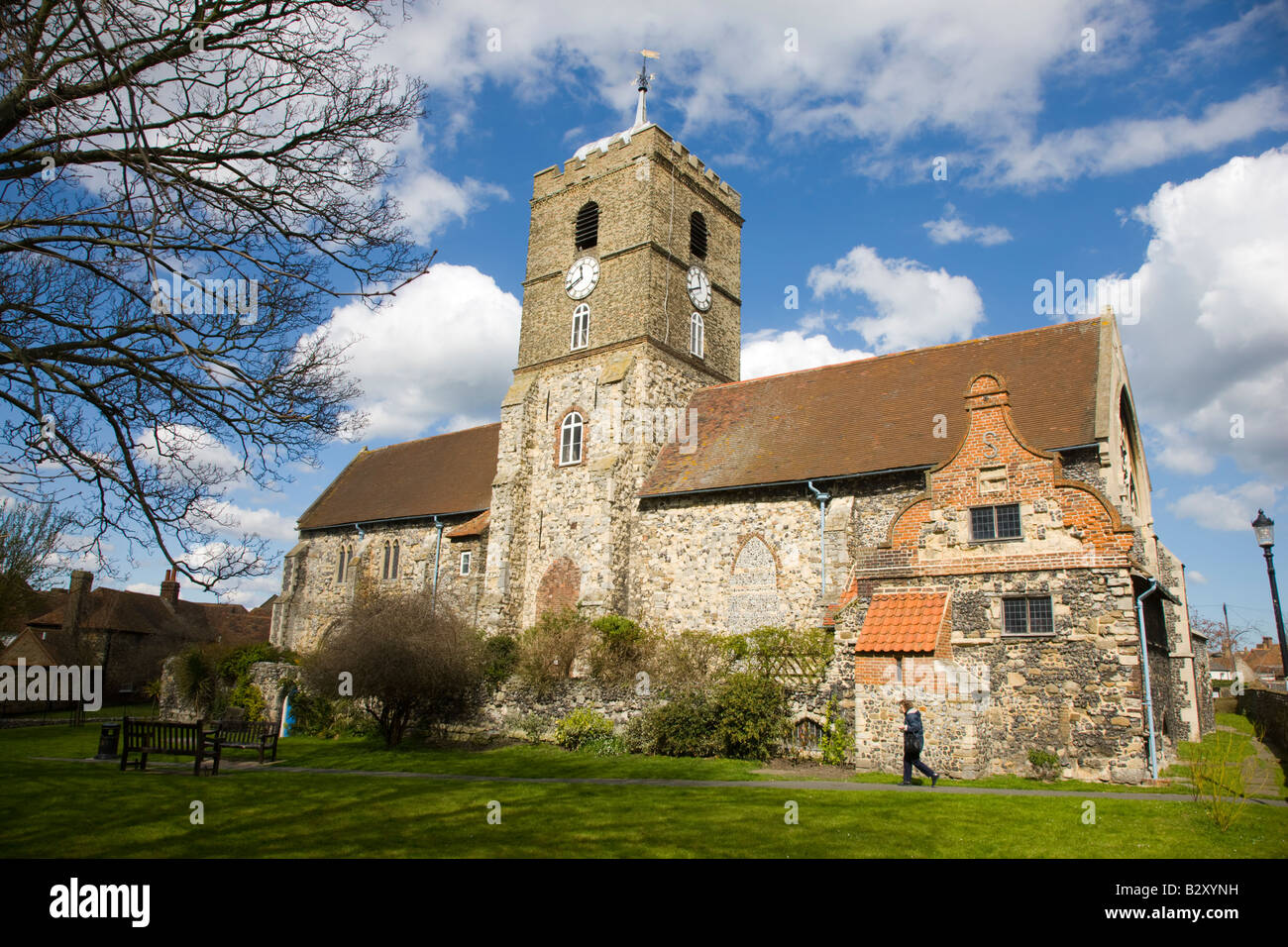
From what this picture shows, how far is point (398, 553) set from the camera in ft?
108

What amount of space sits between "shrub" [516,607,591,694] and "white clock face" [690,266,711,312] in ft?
42.7

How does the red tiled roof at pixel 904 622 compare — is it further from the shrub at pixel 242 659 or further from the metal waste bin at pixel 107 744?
the shrub at pixel 242 659

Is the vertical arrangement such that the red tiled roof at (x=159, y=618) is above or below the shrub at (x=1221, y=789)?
above

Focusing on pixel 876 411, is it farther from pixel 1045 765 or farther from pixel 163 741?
pixel 163 741

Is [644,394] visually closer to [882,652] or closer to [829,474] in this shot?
[829,474]

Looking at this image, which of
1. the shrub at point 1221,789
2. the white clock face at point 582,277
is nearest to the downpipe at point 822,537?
the shrub at point 1221,789

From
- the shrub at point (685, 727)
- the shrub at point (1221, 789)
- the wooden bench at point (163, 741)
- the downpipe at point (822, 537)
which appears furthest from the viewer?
the downpipe at point (822, 537)

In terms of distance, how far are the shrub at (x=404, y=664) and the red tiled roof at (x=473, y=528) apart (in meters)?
5.85

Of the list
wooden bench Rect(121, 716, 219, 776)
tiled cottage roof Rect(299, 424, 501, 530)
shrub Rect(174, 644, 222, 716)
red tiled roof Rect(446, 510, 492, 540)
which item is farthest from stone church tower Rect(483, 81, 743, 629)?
wooden bench Rect(121, 716, 219, 776)

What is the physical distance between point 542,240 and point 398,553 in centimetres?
1363

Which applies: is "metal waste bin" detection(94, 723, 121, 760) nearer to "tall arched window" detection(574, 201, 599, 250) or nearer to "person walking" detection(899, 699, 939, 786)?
"person walking" detection(899, 699, 939, 786)

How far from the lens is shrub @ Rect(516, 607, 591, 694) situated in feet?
68.3

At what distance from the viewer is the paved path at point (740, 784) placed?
39.2ft
